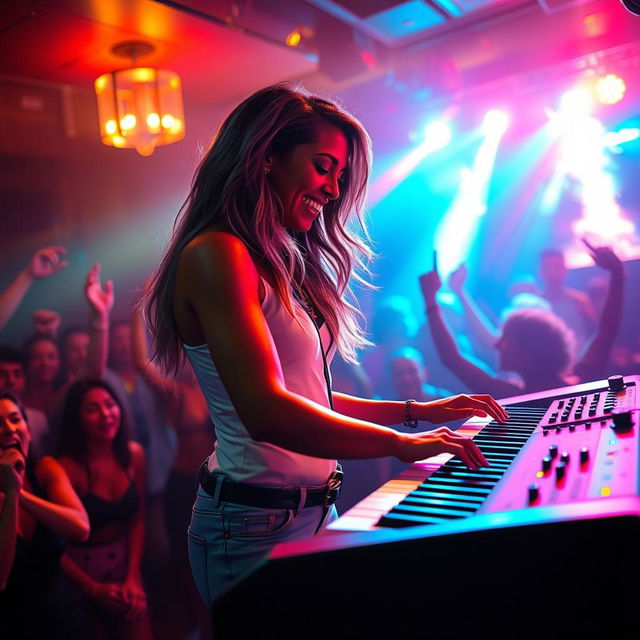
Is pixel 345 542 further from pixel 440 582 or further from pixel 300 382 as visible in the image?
pixel 300 382

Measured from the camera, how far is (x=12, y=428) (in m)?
3.49

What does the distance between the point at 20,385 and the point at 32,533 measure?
963 mm

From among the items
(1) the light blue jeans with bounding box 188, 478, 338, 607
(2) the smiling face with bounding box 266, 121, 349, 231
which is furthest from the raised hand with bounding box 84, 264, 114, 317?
(1) the light blue jeans with bounding box 188, 478, 338, 607

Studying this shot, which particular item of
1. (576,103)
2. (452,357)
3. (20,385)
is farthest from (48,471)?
(576,103)

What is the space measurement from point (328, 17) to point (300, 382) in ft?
9.56

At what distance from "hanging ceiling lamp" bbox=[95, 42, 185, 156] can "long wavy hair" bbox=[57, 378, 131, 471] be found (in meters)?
1.46

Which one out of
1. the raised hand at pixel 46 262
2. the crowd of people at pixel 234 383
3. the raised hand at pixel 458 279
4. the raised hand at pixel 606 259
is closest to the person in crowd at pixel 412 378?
the crowd of people at pixel 234 383

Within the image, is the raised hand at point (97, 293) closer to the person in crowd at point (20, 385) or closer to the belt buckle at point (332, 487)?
the person in crowd at point (20, 385)

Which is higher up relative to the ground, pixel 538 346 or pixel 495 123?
pixel 495 123

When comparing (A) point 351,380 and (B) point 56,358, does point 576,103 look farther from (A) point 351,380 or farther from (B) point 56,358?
(B) point 56,358

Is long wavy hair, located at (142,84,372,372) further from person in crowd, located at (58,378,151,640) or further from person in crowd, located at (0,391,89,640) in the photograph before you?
person in crowd, located at (58,378,151,640)

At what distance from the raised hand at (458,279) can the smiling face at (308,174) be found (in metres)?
2.84

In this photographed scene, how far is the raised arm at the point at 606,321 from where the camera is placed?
3.67 m

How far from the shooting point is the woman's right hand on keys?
1.13 m
